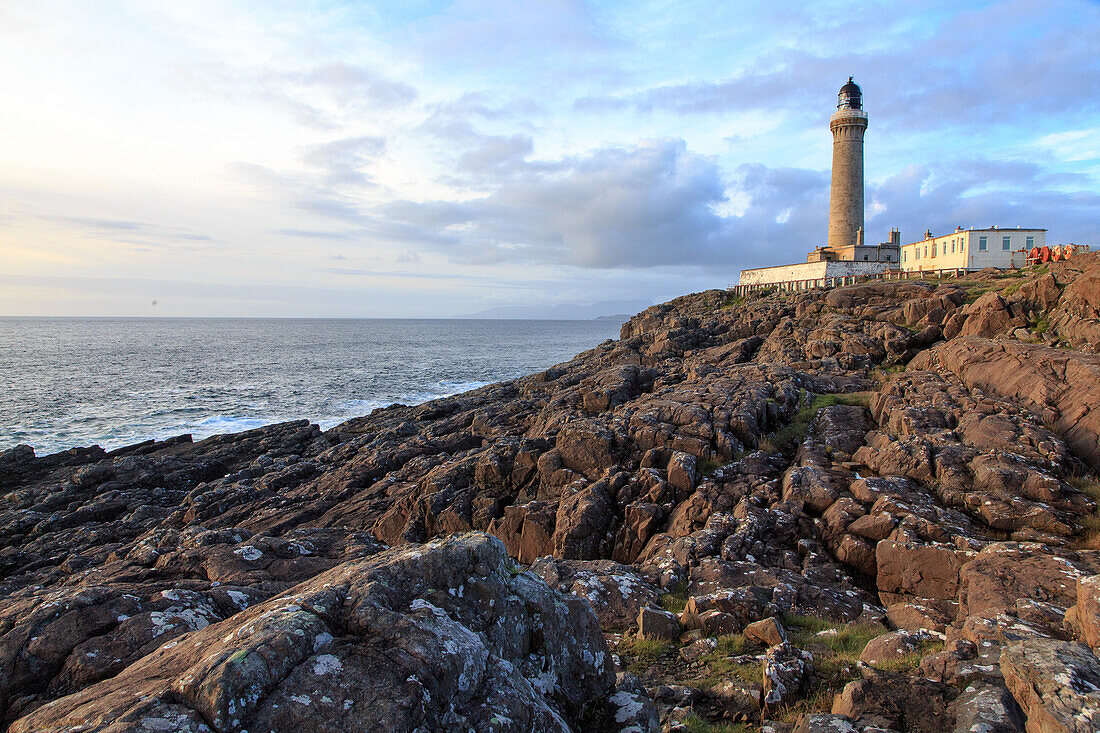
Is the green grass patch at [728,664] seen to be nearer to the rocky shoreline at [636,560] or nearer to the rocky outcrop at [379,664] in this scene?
the rocky shoreline at [636,560]

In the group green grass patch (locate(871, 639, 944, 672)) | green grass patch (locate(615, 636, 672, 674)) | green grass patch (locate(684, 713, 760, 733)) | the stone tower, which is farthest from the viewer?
the stone tower

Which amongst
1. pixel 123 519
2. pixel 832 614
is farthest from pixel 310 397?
pixel 832 614

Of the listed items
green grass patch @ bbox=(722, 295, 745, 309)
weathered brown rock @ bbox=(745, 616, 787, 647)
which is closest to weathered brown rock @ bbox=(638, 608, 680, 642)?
weathered brown rock @ bbox=(745, 616, 787, 647)

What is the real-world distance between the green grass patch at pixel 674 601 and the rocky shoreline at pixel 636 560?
0.23 ft

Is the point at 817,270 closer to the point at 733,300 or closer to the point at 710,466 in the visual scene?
the point at 733,300

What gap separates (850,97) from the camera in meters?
62.9

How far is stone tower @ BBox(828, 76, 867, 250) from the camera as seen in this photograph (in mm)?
62094

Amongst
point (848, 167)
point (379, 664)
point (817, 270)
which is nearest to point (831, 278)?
point (817, 270)

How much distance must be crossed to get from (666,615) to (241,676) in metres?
8.16

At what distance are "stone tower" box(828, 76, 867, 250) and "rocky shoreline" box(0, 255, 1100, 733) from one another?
1436 inches

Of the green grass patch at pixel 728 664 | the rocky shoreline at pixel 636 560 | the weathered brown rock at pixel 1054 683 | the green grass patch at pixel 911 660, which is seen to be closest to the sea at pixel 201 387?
the rocky shoreline at pixel 636 560

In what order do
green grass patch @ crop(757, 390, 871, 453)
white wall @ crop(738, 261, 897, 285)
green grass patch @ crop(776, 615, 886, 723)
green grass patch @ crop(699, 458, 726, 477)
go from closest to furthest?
1. green grass patch @ crop(776, 615, 886, 723)
2. green grass patch @ crop(699, 458, 726, 477)
3. green grass patch @ crop(757, 390, 871, 453)
4. white wall @ crop(738, 261, 897, 285)

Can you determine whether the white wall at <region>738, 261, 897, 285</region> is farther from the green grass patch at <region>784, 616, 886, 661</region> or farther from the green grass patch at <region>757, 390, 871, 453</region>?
the green grass patch at <region>784, 616, 886, 661</region>

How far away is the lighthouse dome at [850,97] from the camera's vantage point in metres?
62.7
